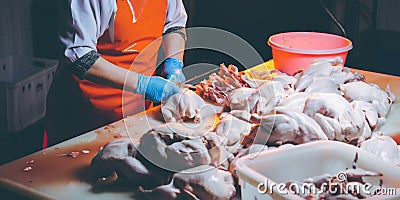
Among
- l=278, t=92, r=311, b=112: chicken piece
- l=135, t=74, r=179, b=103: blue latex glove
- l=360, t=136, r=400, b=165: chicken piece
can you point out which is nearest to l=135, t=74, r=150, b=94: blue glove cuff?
l=135, t=74, r=179, b=103: blue latex glove

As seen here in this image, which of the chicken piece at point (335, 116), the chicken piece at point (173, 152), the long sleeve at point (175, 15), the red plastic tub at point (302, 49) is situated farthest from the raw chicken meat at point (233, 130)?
the long sleeve at point (175, 15)

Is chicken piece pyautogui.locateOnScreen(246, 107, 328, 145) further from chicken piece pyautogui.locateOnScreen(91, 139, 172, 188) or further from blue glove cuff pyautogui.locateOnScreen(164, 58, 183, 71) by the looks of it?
blue glove cuff pyautogui.locateOnScreen(164, 58, 183, 71)

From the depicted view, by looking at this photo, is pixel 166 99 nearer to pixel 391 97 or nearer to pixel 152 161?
pixel 152 161

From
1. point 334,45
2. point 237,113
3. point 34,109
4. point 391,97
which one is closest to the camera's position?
point 237,113

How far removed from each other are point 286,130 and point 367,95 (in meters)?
0.63

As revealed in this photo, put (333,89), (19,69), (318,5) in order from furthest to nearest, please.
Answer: (318,5) → (19,69) → (333,89)

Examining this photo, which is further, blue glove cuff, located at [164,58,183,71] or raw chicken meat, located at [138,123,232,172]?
blue glove cuff, located at [164,58,183,71]

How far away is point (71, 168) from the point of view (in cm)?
196

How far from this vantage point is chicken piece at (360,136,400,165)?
6.08ft

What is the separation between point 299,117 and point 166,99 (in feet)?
2.12

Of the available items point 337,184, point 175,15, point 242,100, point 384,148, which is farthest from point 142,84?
point 337,184

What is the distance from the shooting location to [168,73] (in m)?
2.83

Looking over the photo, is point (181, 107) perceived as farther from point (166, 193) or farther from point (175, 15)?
point (175, 15)

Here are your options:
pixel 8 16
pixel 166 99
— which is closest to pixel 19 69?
pixel 8 16
